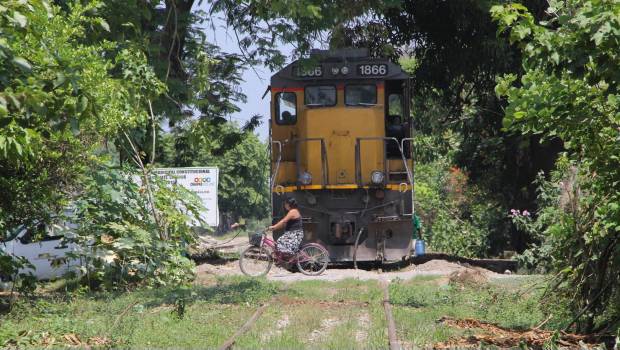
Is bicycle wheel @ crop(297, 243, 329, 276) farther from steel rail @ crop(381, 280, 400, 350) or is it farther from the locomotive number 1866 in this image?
the locomotive number 1866

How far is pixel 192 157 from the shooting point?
29.9 m

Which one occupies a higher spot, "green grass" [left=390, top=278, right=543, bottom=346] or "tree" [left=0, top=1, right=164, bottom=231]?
"tree" [left=0, top=1, right=164, bottom=231]

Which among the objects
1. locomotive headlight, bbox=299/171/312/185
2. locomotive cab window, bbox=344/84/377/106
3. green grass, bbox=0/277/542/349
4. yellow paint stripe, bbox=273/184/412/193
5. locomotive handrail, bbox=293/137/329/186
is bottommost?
green grass, bbox=0/277/542/349

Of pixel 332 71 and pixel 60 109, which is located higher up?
pixel 332 71

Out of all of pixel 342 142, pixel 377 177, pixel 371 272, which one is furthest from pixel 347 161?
pixel 371 272

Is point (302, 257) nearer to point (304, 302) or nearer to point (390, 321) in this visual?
point (304, 302)

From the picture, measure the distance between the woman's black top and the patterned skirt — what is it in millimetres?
64

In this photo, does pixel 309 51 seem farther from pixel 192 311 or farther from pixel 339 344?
pixel 339 344

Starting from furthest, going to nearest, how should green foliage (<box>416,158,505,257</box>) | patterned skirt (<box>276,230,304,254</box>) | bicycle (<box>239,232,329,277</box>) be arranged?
green foliage (<box>416,158,505,257</box>), bicycle (<box>239,232,329,277</box>), patterned skirt (<box>276,230,304,254</box>)

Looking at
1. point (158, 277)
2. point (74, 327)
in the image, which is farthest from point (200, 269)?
point (74, 327)

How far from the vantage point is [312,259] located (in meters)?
19.8

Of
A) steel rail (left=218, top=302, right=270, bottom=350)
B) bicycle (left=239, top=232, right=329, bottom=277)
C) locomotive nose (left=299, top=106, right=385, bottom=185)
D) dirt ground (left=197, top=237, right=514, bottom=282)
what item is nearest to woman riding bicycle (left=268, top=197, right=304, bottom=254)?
bicycle (left=239, top=232, right=329, bottom=277)

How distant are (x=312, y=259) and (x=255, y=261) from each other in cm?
234

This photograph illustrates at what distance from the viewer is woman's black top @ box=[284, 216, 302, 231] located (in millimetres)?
19519
